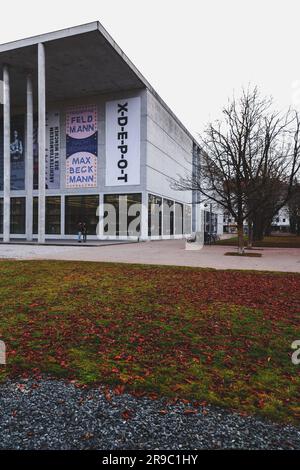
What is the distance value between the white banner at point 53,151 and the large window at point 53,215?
1483 mm

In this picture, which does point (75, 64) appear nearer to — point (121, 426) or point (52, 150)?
point (52, 150)

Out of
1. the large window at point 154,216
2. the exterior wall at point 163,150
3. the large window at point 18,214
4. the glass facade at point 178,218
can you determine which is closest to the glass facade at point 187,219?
the glass facade at point 178,218

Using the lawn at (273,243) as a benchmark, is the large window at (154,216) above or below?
above

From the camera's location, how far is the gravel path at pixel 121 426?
2656 millimetres

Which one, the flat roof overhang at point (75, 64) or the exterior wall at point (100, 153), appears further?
the exterior wall at point (100, 153)

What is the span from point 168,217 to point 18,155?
Answer: 64.8 ft

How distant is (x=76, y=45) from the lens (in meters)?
27.6

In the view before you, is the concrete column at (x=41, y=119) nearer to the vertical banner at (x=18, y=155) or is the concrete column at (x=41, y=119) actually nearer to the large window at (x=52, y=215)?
the large window at (x=52, y=215)

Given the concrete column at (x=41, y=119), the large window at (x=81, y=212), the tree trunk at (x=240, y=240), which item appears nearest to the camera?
the tree trunk at (x=240, y=240)

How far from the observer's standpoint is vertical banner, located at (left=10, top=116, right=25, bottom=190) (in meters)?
38.5
